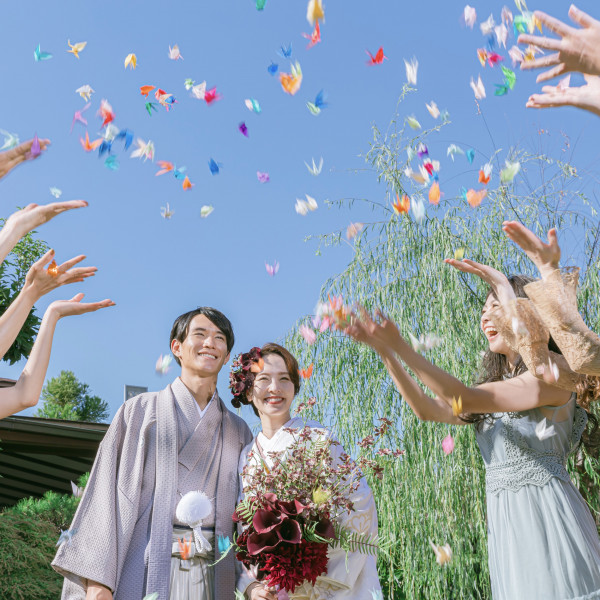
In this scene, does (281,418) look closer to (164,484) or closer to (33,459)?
(164,484)

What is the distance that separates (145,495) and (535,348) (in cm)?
161

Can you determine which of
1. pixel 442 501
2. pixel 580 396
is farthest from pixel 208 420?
pixel 442 501

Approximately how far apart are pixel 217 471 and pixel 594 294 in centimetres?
359

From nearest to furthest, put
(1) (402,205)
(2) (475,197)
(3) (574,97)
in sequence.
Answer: (3) (574,97), (2) (475,197), (1) (402,205)

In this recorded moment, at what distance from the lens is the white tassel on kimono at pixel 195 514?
287 cm

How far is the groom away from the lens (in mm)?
2805

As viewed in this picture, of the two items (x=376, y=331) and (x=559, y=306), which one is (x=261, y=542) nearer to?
(x=376, y=331)

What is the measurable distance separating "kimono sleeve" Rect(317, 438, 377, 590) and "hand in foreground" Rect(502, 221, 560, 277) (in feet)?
3.82

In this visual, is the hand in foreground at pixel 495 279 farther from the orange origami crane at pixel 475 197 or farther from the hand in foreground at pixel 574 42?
the orange origami crane at pixel 475 197

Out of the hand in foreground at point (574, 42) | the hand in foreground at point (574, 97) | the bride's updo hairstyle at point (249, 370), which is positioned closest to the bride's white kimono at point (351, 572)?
the bride's updo hairstyle at point (249, 370)

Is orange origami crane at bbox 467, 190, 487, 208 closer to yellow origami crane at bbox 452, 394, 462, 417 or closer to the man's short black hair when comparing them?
the man's short black hair

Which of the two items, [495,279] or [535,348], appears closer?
[535,348]

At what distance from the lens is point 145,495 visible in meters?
2.95

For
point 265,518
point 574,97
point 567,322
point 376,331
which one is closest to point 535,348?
point 567,322
